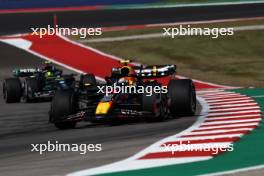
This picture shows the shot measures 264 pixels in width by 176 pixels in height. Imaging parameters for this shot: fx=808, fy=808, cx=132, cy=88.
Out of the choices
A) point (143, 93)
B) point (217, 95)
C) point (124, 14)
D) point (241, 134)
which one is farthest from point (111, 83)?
point (124, 14)

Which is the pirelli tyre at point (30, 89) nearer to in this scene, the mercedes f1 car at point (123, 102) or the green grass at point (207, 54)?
the mercedes f1 car at point (123, 102)

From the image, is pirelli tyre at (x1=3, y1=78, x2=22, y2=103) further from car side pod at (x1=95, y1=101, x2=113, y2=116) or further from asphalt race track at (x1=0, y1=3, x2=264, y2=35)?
asphalt race track at (x1=0, y1=3, x2=264, y2=35)

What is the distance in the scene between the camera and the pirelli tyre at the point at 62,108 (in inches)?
603

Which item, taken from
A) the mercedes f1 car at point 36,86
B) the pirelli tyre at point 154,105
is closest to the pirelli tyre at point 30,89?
the mercedes f1 car at point 36,86

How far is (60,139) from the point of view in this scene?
1349 centimetres

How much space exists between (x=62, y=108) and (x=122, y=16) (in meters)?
28.2

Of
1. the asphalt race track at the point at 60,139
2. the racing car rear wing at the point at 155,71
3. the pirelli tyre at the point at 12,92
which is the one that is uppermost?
the racing car rear wing at the point at 155,71

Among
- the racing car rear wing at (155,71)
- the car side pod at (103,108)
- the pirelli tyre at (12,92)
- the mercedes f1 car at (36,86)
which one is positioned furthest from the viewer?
the pirelli tyre at (12,92)

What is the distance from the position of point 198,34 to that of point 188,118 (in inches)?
804

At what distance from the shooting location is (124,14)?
44.0m

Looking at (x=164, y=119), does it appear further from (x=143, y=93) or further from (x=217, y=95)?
(x=217, y=95)

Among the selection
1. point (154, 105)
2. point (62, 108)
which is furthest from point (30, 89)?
point (154, 105)

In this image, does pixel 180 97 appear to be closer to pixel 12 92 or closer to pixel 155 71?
pixel 155 71

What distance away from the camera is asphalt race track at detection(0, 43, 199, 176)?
1038cm
